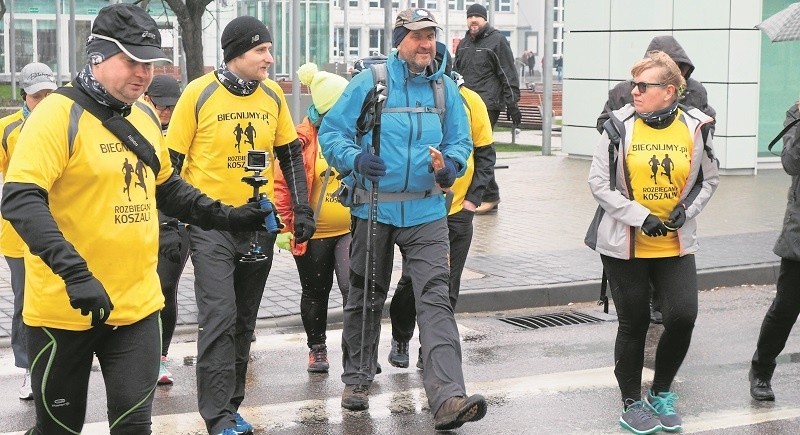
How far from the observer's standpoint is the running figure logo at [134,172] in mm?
4185

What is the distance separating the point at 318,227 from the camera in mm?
6934

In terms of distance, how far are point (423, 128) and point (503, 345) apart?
2.32 metres

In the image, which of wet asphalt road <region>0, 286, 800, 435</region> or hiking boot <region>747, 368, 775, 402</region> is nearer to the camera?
wet asphalt road <region>0, 286, 800, 435</region>

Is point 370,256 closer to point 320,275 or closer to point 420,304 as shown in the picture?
point 420,304

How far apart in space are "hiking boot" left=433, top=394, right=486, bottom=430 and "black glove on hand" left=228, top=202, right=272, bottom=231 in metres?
1.35

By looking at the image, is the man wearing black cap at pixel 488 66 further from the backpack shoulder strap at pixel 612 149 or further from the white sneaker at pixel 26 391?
the white sneaker at pixel 26 391

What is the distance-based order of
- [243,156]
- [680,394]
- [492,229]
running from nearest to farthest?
[243,156] → [680,394] → [492,229]

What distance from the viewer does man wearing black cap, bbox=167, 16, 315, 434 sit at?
5582mm

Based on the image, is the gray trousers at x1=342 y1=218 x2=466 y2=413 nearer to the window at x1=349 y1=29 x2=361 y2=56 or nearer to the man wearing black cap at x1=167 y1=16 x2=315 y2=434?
the man wearing black cap at x1=167 y1=16 x2=315 y2=434

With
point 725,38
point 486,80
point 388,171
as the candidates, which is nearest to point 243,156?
point 388,171

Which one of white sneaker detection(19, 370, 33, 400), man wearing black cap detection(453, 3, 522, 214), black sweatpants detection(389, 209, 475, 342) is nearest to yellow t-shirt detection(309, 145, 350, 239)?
black sweatpants detection(389, 209, 475, 342)

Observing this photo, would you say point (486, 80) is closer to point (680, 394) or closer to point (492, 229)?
point (492, 229)

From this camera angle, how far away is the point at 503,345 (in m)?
7.86

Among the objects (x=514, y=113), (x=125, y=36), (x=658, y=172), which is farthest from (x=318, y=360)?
(x=514, y=113)
